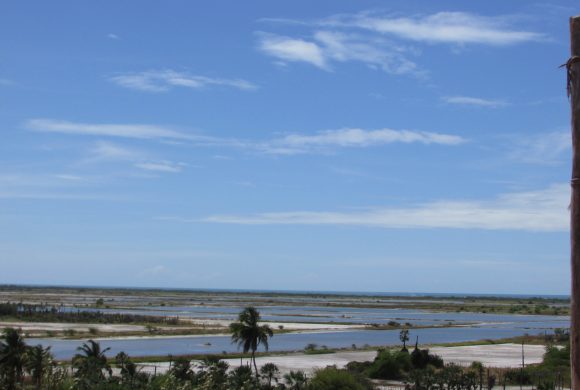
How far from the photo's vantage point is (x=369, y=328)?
109 metres

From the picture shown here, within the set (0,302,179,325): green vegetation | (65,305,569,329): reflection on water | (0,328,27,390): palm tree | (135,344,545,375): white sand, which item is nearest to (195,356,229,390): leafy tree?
(0,328,27,390): palm tree

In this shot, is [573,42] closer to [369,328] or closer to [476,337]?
[476,337]

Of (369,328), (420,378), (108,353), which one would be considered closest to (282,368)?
(420,378)

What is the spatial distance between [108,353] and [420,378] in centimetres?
3532

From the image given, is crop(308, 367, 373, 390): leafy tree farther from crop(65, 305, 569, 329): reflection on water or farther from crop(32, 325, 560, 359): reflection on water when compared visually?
crop(65, 305, 569, 329): reflection on water

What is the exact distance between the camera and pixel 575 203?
7.03 meters

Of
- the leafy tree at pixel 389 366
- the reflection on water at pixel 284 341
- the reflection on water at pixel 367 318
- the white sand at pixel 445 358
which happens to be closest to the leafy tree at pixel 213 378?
the white sand at pixel 445 358

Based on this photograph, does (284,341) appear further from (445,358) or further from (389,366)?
(389,366)

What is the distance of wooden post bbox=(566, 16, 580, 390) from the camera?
271 inches

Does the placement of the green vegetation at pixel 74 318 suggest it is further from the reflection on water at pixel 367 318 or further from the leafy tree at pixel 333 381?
the leafy tree at pixel 333 381

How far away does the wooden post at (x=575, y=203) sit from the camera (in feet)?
22.6

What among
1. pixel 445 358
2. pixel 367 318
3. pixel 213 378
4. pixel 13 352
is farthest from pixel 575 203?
pixel 367 318

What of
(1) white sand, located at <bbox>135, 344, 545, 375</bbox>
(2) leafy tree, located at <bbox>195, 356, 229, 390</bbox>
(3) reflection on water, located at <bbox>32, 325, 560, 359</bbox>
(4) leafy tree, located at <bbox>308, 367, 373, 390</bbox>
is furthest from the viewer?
(3) reflection on water, located at <bbox>32, 325, 560, 359</bbox>

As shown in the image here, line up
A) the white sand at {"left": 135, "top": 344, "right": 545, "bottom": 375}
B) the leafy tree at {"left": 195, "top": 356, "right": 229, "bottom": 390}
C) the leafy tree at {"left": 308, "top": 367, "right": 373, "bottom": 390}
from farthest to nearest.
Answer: the white sand at {"left": 135, "top": 344, "right": 545, "bottom": 375} → the leafy tree at {"left": 308, "top": 367, "right": 373, "bottom": 390} → the leafy tree at {"left": 195, "top": 356, "right": 229, "bottom": 390}
